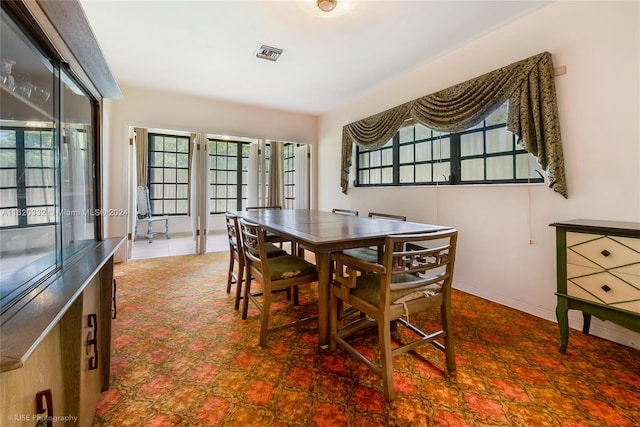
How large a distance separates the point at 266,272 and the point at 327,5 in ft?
6.70

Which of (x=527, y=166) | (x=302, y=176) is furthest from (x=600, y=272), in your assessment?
(x=302, y=176)

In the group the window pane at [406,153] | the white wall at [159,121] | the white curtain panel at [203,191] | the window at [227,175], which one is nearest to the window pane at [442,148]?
the window pane at [406,153]

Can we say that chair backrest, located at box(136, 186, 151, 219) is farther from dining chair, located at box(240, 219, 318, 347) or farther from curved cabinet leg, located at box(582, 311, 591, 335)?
curved cabinet leg, located at box(582, 311, 591, 335)

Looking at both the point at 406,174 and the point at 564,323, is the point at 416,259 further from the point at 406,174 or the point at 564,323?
the point at 406,174

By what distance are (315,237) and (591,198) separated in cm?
203

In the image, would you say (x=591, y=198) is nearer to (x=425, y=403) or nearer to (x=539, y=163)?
(x=539, y=163)

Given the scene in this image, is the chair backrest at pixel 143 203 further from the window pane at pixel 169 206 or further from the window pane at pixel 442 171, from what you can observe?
the window pane at pixel 442 171

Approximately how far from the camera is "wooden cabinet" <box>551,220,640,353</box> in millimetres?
1478

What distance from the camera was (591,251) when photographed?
1.62m

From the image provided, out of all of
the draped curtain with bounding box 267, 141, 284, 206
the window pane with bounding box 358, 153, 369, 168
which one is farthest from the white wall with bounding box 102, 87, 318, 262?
the window pane with bounding box 358, 153, 369, 168

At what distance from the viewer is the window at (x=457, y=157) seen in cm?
252

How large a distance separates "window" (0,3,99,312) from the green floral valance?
2911mm

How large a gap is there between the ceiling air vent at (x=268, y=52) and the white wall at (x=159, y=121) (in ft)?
5.97

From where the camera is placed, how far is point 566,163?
2.10 meters
